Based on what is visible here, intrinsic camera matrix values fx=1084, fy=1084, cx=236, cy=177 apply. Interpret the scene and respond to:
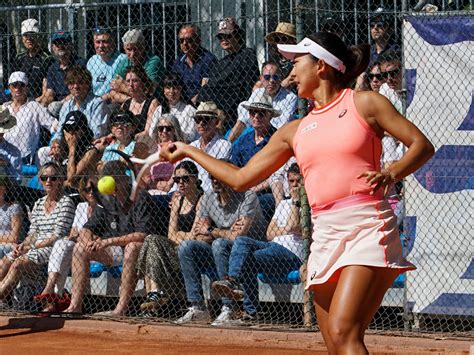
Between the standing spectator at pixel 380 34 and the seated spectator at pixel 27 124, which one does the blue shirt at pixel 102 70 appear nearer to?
the seated spectator at pixel 27 124

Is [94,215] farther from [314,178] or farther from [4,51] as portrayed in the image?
[314,178]

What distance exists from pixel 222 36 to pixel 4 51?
124 inches

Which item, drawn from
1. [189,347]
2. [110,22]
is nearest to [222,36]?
[110,22]

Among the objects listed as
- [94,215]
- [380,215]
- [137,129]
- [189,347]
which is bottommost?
[189,347]

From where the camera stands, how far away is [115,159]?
10062mm

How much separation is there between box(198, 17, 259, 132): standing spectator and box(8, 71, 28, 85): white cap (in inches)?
84.3

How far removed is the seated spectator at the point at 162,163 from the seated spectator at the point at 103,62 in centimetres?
125

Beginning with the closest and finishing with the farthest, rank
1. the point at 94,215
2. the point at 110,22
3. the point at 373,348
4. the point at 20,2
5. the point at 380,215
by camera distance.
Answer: the point at 380,215 → the point at 373,348 → the point at 94,215 → the point at 110,22 → the point at 20,2

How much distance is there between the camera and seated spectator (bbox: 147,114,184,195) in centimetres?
977

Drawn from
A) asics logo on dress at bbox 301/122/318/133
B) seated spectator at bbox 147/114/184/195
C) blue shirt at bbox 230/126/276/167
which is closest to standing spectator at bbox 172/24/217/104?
seated spectator at bbox 147/114/184/195

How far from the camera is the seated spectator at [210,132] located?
9.60 metres

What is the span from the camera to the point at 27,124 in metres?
11.1

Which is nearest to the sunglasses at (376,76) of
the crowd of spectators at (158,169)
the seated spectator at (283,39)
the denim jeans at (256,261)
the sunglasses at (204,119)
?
the crowd of spectators at (158,169)

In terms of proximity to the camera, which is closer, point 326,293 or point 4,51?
point 326,293
